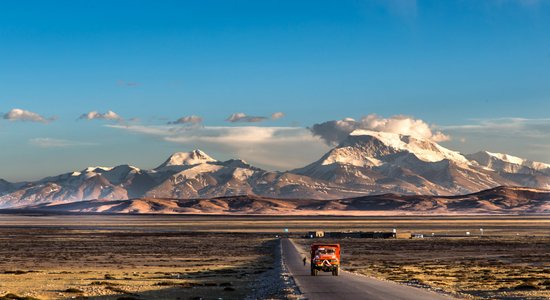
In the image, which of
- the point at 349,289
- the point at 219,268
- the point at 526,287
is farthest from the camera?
the point at 219,268

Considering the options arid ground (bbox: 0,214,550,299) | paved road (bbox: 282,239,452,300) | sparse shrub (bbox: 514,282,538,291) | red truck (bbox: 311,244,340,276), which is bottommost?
arid ground (bbox: 0,214,550,299)

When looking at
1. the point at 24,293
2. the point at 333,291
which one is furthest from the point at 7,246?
the point at 333,291

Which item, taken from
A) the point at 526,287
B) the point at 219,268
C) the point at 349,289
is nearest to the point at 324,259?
the point at 349,289

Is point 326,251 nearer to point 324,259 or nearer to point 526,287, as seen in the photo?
point 324,259

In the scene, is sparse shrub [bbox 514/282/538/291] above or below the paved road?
below

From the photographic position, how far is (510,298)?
4781 centimetres

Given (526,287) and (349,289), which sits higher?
(349,289)

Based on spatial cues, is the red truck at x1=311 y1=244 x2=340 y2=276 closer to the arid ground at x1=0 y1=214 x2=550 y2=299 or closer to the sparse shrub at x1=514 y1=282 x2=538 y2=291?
the arid ground at x1=0 y1=214 x2=550 y2=299

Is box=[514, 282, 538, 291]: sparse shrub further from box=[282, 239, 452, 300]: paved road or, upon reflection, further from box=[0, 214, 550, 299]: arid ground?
Answer: box=[282, 239, 452, 300]: paved road

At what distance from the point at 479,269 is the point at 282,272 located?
19.8 m

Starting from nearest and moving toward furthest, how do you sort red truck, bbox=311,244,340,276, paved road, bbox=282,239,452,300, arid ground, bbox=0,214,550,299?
1. paved road, bbox=282,239,452,300
2. arid ground, bbox=0,214,550,299
3. red truck, bbox=311,244,340,276

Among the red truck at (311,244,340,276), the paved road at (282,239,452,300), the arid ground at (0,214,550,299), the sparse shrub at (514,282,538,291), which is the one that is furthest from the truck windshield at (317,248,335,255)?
the sparse shrub at (514,282,538,291)

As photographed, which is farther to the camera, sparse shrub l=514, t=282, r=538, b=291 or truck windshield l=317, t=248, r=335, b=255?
truck windshield l=317, t=248, r=335, b=255

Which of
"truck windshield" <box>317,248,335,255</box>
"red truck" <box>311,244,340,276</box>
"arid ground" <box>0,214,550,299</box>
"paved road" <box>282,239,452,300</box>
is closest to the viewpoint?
"paved road" <box>282,239,452,300</box>
